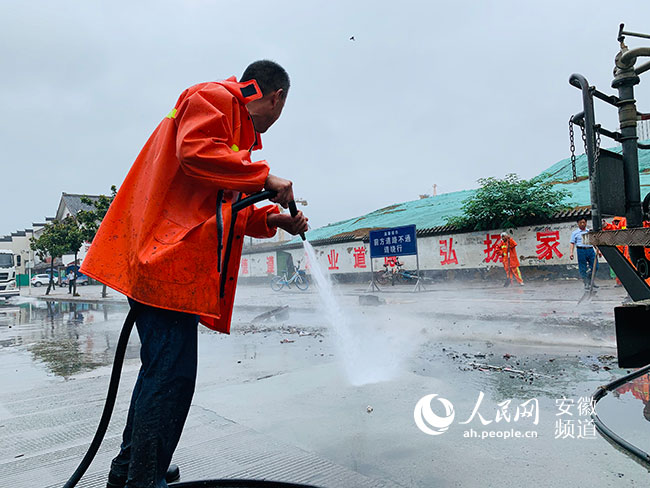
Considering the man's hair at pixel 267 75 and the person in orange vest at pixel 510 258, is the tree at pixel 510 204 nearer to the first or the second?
the person in orange vest at pixel 510 258

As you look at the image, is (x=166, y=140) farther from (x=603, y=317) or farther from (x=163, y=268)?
(x=603, y=317)

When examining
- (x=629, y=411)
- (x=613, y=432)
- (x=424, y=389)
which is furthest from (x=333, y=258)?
(x=613, y=432)

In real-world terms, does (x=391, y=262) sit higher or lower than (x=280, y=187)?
lower

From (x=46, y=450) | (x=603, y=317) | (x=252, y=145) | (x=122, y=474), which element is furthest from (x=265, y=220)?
(x=603, y=317)

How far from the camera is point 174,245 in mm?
1627

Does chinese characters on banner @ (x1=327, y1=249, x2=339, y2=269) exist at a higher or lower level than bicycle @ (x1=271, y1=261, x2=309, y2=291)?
higher

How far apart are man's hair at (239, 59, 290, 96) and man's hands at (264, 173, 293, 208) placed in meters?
0.45

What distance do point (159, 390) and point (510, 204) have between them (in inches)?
614

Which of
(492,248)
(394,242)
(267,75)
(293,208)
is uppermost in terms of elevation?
(267,75)

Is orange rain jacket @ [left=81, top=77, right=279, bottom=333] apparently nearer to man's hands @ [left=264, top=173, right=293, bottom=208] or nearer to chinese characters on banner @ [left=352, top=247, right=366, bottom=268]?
man's hands @ [left=264, top=173, right=293, bottom=208]

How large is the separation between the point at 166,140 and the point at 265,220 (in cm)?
68

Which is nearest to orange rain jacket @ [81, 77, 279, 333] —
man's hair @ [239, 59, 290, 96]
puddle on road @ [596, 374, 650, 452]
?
man's hair @ [239, 59, 290, 96]

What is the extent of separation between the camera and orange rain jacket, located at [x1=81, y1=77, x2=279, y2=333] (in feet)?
5.28

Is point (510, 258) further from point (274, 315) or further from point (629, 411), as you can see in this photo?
Answer: point (629, 411)
